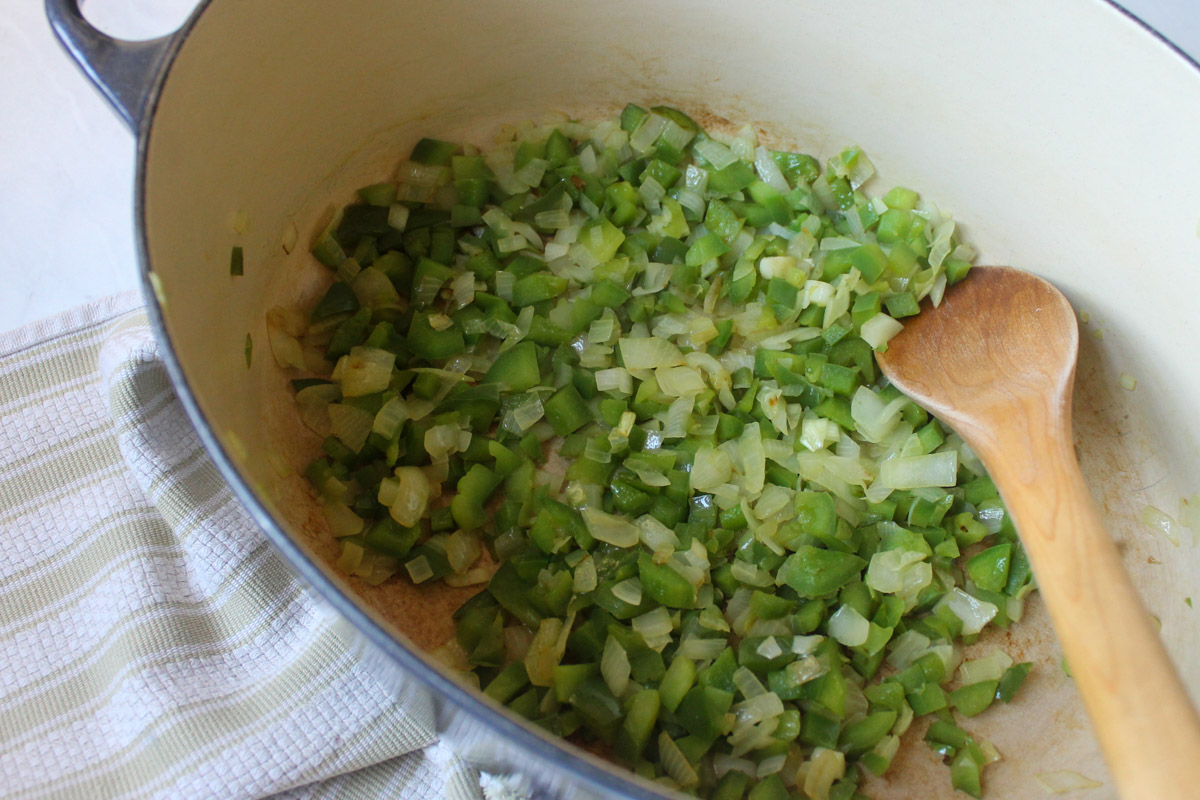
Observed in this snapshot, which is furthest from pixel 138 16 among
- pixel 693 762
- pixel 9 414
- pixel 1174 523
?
pixel 1174 523

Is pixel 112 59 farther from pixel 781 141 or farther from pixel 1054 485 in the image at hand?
pixel 1054 485

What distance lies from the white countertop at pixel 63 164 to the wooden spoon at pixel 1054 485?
0.56 metres

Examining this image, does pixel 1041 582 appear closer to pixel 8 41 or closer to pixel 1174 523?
pixel 1174 523

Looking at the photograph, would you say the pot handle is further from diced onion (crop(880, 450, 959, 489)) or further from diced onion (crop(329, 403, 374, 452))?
diced onion (crop(880, 450, 959, 489))

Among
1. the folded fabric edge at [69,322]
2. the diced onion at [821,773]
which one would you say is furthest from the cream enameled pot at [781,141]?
the folded fabric edge at [69,322]

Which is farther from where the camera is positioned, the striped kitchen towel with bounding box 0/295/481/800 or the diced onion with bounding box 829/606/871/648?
Answer: the diced onion with bounding box 829/606/871/648

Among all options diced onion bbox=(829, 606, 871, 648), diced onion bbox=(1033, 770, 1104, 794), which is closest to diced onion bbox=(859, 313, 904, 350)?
diced onion bbox=(829, 606, 871, 648)

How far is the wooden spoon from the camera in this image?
0.77 meters

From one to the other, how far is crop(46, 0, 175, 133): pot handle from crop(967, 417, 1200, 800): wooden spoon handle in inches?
42.7

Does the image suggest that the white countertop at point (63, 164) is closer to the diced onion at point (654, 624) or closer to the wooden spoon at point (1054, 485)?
the wooden spoon at point (1054, 485)

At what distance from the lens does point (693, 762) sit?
3.44ft

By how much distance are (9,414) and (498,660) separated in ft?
2.49

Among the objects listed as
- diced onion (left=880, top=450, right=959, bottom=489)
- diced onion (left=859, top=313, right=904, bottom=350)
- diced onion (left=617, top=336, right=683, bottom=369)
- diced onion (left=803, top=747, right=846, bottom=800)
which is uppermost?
diced onion (left=859, top=313, right=904, bottom=350)

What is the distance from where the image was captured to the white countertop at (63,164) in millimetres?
→ 1425
